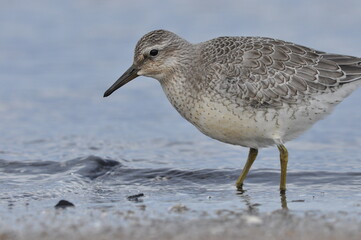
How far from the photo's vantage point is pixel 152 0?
1888 centimetres

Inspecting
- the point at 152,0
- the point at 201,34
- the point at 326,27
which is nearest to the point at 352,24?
the point at 326,27

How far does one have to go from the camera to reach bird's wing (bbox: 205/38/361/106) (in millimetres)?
9172

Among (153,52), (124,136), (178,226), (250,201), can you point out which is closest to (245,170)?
(250,201)

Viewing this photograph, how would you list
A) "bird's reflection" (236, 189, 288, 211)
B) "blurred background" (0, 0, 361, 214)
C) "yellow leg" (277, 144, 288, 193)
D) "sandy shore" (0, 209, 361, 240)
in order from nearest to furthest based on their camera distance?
"sandy shore" (0, 209, 361, 240) → "bird's reflection" (236, 189, 288, 211) → "yellow leg" (277, 144, 288, 193) → "blurred background" (0, 0, 361, 214)

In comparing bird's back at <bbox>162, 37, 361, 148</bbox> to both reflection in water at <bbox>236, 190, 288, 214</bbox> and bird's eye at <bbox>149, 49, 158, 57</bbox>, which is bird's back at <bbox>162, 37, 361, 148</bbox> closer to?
bird's eye at <bbox>149, 49, 158, 57</bbox>

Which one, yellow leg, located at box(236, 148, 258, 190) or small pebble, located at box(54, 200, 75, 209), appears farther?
yellow leg, located at box(236, 148, 258, 190)

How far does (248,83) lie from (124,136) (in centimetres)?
407

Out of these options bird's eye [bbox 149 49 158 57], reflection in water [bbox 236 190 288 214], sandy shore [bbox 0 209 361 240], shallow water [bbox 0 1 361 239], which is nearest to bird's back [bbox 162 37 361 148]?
bird's eye [bbox 149 49 158 57]

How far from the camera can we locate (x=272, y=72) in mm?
9352

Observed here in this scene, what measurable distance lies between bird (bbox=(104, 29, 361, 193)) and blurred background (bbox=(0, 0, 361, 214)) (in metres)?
1.15

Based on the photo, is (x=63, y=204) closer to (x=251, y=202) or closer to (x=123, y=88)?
(x=251, y=202)

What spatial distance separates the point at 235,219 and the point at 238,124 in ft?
5.88

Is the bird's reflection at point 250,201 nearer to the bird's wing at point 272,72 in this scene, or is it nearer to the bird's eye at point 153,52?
the bird's wing at point 272,72

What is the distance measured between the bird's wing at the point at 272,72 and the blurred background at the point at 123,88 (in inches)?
55.9
